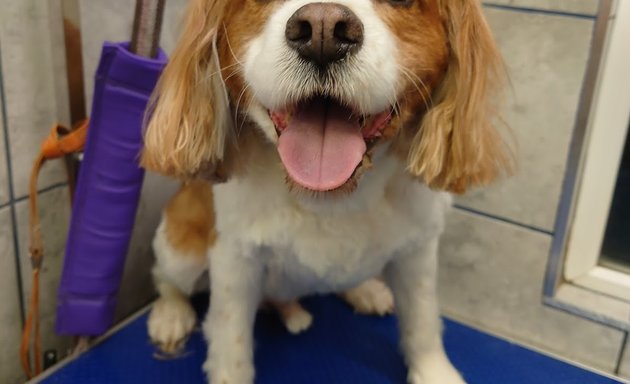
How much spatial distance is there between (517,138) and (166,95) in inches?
24.9

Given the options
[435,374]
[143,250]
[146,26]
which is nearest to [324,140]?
[146,26]

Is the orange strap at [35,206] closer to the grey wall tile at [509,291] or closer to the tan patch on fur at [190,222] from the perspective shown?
the tan patch on fur at [190,222]

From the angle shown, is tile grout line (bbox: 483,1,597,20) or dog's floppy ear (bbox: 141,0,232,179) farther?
tile grout line (bbox: 483,1,597,20)

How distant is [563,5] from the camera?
1.01 meters

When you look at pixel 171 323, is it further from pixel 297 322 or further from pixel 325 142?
pixel 325 142

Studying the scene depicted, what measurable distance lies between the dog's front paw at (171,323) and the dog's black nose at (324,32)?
665mm

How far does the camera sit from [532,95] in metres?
1.08

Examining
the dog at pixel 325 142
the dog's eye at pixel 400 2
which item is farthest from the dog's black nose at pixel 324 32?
the dog's eye at pixel 400 2

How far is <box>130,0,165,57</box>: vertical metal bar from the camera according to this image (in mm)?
901

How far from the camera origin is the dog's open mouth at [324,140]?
72 centimetres

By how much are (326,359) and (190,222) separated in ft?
1.12

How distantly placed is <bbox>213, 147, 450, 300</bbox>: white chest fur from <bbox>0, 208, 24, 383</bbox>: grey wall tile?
0.36 m

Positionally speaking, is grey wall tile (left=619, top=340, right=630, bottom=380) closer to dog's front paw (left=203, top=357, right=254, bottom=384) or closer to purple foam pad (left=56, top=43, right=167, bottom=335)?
dog's front paw (left=203, top=357, right=254, bottom=384)

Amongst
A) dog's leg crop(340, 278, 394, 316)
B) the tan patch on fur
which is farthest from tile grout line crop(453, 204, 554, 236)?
the tan patch on fur
